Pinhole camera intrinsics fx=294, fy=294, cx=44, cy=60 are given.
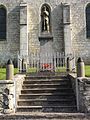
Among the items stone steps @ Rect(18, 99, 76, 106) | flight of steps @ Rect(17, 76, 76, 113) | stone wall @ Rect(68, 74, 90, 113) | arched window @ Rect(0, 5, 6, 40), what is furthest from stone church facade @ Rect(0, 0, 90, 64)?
stone wall @ Rect(68, 74, 90, 113)

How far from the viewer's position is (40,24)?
25516 millimetres

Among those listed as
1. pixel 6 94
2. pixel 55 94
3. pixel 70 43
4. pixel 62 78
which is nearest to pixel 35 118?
pixel 6 94

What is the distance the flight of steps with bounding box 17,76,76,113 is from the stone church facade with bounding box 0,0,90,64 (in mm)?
10527

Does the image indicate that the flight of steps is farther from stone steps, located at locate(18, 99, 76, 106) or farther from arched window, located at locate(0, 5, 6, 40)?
arched window, located at locate(0, 5, 6, 40)

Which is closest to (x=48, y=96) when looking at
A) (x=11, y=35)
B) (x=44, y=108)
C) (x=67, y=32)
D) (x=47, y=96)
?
(x=47, y=96)

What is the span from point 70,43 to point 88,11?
3.93 meters

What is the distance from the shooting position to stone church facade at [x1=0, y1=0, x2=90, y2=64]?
82.9 ft

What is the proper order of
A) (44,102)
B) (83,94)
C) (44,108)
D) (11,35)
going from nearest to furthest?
1. (83,94)
2. (44,108)
3. (44,102)
4. (11,35)

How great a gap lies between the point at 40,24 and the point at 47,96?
43.0 ft

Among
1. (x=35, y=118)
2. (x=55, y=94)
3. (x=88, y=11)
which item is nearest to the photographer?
(x=35, y=118)

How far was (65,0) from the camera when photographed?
85.5ft

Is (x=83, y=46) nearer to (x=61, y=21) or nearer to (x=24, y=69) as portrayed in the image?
(x=61, y=21)

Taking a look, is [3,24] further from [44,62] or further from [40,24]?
[44,62]

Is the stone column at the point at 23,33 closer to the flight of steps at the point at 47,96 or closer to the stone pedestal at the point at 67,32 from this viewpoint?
the stone pedestal at the point at 67,32
